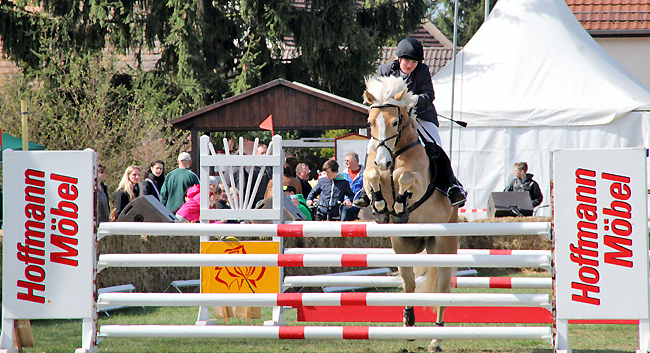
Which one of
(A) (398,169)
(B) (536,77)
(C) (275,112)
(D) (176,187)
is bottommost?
(D) (176,187)

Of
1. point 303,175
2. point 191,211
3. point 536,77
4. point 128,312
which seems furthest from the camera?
point 536,77

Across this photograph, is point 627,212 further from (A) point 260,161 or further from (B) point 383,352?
(A) point 260,161

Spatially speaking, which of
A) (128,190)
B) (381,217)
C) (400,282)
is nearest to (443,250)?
(400,282)

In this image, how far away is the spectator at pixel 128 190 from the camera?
8.62m

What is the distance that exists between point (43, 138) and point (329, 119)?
22.9 feet

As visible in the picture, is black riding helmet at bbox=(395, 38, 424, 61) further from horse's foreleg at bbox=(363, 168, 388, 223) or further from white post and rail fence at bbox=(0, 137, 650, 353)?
white post and rail fence at bbox=(0, 137, 650, 353)

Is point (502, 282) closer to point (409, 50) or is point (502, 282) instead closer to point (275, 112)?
point (409, 50)

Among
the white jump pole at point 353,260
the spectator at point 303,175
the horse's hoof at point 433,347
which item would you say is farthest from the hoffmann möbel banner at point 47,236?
the spectator at point 303,175

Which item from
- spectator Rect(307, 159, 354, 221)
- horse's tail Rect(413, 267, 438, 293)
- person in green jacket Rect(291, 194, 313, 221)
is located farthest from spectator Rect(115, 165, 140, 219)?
horse's tail Rect(413, 267, 438, 293)

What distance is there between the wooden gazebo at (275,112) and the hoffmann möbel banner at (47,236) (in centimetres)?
896

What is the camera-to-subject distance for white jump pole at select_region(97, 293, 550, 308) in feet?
12.9

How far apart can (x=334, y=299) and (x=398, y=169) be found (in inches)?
49.2

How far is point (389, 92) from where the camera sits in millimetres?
4855

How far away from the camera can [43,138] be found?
49.8 ft
